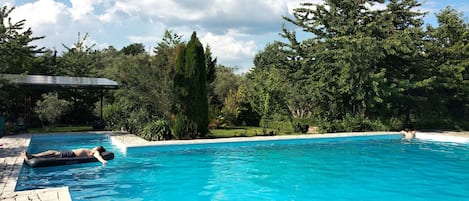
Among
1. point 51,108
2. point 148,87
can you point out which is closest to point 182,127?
point 148,87

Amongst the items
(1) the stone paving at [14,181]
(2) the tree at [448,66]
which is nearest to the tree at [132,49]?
(2) the tree at [448,66]

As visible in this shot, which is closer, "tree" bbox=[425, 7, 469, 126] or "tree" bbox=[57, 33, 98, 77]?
"tree" bbox=[425, 7, 469, 126]

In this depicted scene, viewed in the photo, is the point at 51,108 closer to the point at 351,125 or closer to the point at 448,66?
the point at 351,125

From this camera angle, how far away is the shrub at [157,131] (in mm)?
15711

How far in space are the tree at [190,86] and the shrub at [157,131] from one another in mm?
511

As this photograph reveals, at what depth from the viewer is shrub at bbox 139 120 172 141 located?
15.7 meters

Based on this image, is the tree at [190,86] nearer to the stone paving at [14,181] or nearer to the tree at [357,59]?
the stone paving at [14,181]

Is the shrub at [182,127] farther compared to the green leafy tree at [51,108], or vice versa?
the green leafy tree at [51,108]

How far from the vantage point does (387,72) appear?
71.3ft

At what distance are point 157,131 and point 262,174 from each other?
21.9ft

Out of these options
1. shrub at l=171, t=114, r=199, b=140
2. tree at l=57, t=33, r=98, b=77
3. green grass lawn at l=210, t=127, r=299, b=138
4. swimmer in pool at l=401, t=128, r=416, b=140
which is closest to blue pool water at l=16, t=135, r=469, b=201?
shrub at l=171, t=114, r=199, b=140

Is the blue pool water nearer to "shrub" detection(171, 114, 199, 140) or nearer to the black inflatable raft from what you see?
the black inflatable raft

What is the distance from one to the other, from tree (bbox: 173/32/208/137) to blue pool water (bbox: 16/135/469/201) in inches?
62.6

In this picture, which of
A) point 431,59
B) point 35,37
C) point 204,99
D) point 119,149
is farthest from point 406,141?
point 35,37
